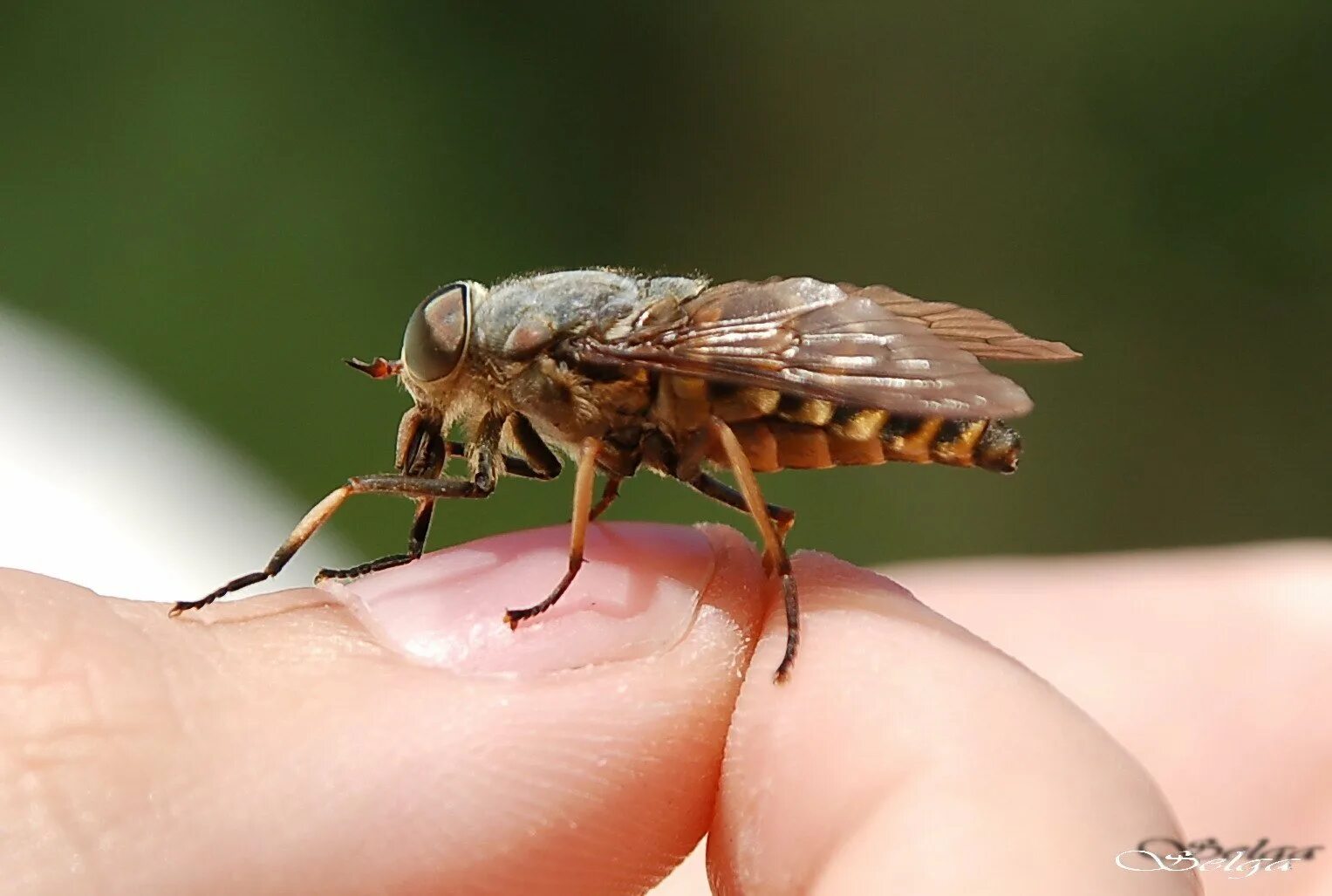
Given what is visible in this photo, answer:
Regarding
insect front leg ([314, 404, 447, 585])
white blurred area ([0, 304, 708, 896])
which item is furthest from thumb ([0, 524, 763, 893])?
white blurred area ([0, 304, 708, 896])

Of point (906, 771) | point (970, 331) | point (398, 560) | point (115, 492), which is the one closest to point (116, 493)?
point (115, 492)

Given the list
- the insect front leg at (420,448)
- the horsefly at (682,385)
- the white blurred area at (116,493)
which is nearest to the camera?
the horsefly at (682,385)

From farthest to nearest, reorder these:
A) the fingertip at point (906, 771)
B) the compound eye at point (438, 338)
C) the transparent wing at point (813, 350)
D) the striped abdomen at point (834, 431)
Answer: the compound eye at point (438, 338), the striped abdomen at point (834, 431), the transparent wing at point (813, 350), the fingertip at point (906, 771)

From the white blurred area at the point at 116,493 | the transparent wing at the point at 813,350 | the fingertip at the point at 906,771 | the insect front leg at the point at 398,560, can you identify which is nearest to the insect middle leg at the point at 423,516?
the insect front leg at the point at 398,560

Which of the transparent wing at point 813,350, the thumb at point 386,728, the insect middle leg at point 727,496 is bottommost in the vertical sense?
the thumb at point 386,728

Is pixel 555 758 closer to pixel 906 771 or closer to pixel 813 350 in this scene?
pixel 906 771

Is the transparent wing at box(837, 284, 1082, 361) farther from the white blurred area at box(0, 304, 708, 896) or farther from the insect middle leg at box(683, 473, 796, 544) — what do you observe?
the white blurred area at box(0, 304, 708, 896)

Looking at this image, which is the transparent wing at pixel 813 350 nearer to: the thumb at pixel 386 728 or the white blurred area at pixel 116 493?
the thumb at pixel 386 728
